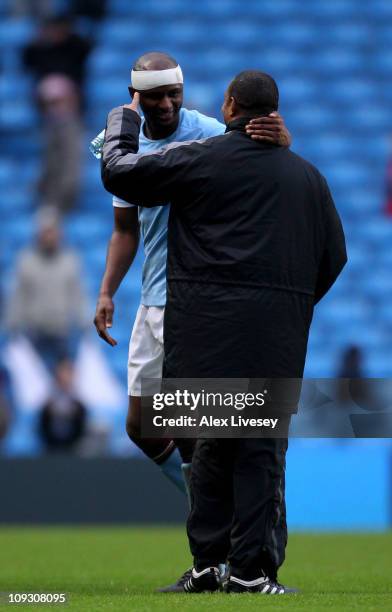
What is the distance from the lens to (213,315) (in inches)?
215

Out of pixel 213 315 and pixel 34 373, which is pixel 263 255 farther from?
pixel 34 373

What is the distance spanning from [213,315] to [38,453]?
7.72m

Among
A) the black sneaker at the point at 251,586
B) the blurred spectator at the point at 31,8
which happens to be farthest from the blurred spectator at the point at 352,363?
the black sneaker at the point at 251,586

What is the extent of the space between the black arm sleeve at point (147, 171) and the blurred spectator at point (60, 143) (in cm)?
1011

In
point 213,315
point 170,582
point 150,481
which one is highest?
point 213,315

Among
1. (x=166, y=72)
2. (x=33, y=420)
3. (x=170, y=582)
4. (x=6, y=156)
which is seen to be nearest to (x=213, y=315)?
(x=166, y=72)

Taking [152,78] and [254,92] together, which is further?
[152,78]

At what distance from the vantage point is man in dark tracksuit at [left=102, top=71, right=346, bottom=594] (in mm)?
5441

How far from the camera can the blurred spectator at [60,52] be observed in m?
16.1

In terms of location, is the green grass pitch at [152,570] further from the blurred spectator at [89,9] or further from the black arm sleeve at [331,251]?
the blurred spectator at [89,9]

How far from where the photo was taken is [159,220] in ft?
20.3

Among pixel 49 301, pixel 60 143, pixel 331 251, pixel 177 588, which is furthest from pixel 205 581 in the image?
pixel 60 143

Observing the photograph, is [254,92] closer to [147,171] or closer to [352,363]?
[147,171]

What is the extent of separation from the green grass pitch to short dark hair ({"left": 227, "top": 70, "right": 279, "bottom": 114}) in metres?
1.70
